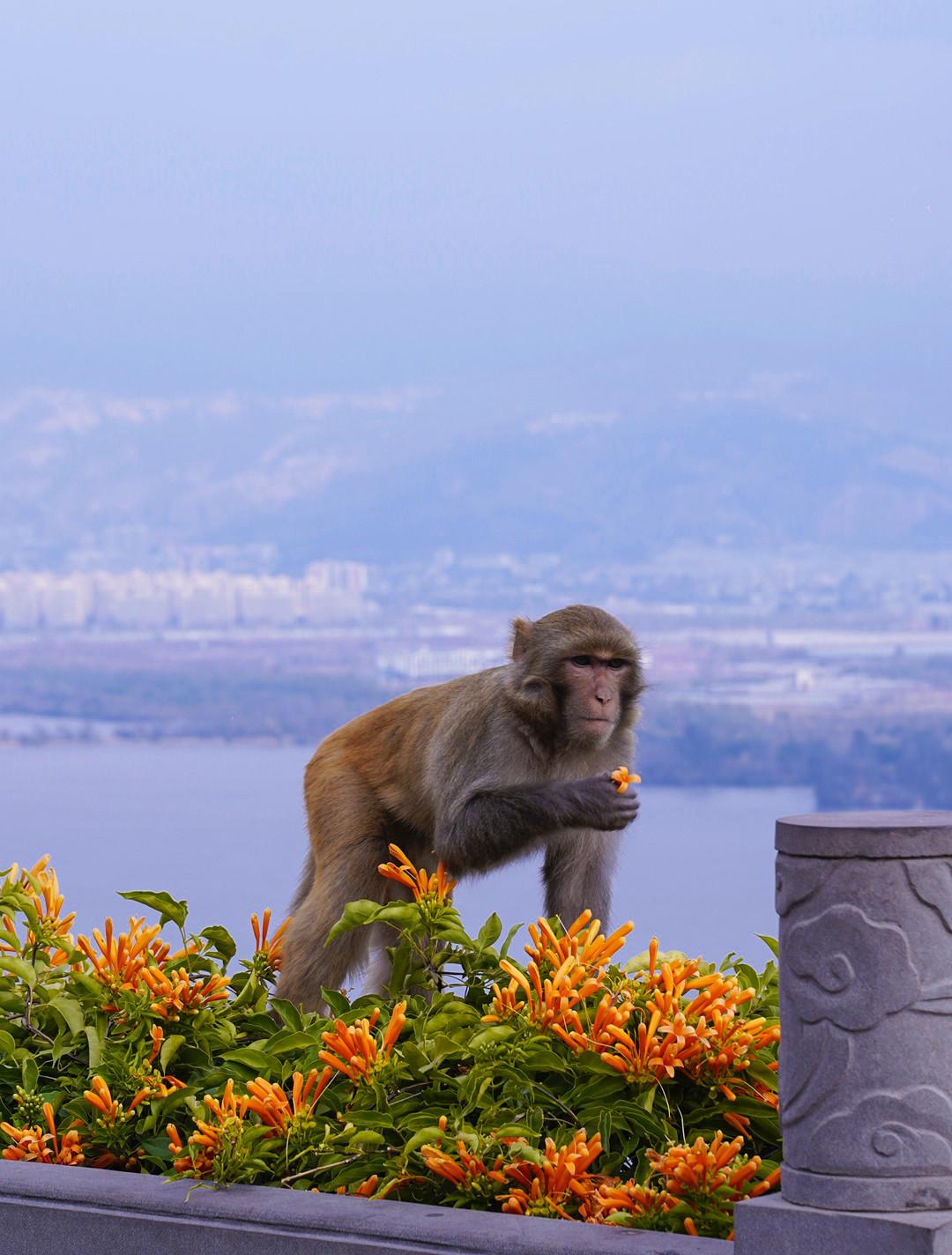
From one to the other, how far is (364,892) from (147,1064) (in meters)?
1.43

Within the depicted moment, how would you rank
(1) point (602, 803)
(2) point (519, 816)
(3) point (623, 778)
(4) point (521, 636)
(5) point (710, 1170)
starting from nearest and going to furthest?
(5) point (710, 1170), (3) point (623, 778), (1) point (602, 803), (2) point (519, 816), (4) point (521, 636)

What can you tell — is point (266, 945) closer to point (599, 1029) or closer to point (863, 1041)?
point (599, 1029)

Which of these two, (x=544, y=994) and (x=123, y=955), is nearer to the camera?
(x=544, y=994)

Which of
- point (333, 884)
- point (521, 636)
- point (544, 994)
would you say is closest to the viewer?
point (544, 994)

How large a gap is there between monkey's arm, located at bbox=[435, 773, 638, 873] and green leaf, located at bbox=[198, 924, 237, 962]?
73 cm

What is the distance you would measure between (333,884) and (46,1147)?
1521 mm

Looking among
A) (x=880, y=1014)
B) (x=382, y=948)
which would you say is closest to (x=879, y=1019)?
(x=880, y=1014)

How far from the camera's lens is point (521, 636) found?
5.01 meters

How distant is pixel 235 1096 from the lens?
3.52 m

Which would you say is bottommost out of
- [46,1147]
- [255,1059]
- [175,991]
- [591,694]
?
[46,1147]

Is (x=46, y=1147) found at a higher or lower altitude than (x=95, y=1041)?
lower

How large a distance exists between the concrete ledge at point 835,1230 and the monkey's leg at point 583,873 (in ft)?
7.85

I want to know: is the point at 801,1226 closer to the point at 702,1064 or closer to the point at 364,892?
the point at 702,1064

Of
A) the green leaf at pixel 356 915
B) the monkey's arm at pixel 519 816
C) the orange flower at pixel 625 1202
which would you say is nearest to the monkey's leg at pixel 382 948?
the monkey's arm at pixel 519 816
